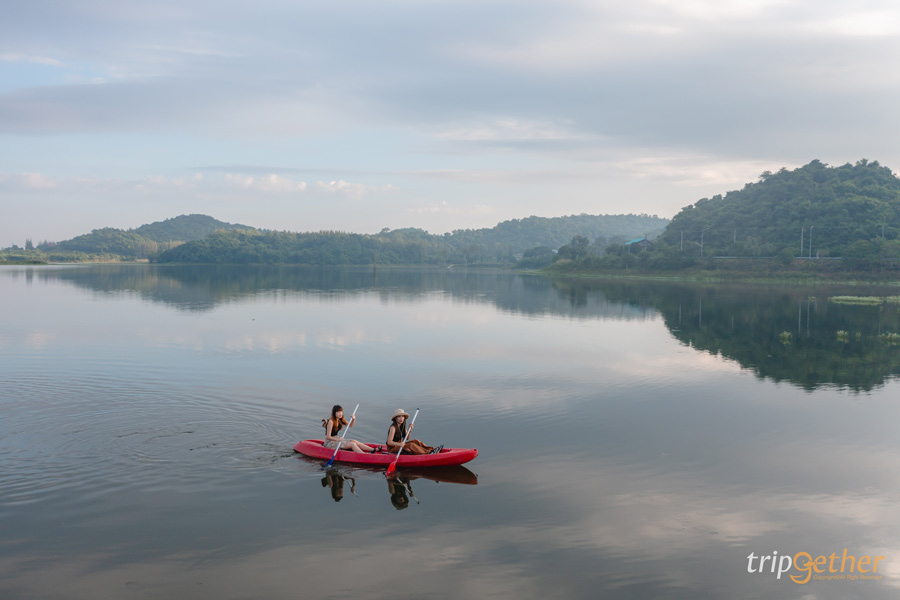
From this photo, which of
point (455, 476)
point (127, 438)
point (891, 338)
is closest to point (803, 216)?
point (891, 338)

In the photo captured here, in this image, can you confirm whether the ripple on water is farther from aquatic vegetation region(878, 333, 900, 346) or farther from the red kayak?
aquatic vegetation region(878, 333, 900, 346)

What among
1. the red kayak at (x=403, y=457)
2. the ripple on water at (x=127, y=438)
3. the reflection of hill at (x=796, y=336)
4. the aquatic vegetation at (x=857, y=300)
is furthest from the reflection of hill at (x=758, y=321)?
the ripple on water at (x=127, y=438)

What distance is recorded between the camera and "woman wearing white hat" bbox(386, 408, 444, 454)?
1394cm

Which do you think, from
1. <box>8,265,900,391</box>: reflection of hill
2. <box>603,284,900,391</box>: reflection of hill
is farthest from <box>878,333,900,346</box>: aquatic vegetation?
<box>603,284,900,391</box>: reflection of hill

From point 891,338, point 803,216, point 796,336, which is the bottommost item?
point 796,336

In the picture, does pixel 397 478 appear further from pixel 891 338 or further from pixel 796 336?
pixel 891 338

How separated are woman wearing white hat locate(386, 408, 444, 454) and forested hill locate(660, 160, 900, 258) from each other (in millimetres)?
106686

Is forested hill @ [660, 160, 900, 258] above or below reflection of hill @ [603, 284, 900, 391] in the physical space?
above

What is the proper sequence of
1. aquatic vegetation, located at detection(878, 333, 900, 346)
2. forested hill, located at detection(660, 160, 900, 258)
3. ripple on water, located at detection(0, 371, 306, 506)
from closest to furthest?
ripple on water, located at detection(0, 371, 306, 506) → aquatic vegetation, located at detection(878, 333, 900, 346) → forested hill, located at detection(660, 160, 900, 258)

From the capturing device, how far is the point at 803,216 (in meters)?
125

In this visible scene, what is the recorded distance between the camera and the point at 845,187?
13062 cm

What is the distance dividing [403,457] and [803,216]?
5229 inches

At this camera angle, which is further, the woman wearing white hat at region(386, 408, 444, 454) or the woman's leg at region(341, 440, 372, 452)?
the woman's leg at region(341, 440, 372, 452)

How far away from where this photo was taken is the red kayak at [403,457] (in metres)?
13.8
